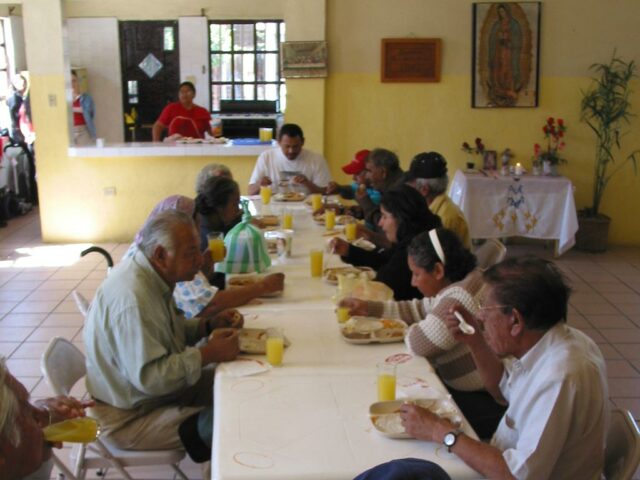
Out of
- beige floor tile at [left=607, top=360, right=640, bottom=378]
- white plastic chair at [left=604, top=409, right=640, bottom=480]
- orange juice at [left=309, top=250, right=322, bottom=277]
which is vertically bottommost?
beige floor tile at [left=607, top=360, right=640, bottom=378]

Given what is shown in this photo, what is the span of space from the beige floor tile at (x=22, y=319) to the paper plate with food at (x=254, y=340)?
9.87 ft

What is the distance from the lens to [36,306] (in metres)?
5.52

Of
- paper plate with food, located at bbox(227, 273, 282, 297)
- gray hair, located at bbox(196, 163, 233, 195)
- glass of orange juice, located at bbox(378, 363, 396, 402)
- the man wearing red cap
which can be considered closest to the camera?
glass of orange juice, located at bbox(378, 363, 396, 402)

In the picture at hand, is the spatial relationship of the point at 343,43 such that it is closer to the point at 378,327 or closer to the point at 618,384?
the point at 618,384

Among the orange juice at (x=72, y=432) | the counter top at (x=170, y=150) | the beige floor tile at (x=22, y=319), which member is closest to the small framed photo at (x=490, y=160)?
the counter top at (x=170, y=150)

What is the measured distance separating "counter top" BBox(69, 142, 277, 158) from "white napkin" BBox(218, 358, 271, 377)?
4.82 meters

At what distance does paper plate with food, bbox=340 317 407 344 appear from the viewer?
2.70m

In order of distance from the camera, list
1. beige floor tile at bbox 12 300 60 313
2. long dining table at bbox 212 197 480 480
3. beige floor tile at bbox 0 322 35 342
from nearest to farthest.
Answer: long dining table at bbox 212 197 480 480
beige floor tile at bbox 0 322 35 342
beige floor tile at bbox 12 300 60 313

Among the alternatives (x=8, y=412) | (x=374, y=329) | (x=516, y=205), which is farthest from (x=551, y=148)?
(x=8, y=412)

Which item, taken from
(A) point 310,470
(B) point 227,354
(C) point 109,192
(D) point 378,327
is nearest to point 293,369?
(B) point 227,354

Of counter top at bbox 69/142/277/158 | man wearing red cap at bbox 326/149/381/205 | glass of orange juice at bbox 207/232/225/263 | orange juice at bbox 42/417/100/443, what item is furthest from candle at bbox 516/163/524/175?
orange juice at bbox 42/417/100/443

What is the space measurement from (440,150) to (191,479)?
4938 millimetres

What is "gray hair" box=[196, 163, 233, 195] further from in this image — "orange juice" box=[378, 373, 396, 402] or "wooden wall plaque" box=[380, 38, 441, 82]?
"wooden wall plaque" box=[380, 38, 441, 82]

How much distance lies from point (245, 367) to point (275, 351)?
117 millimetres
